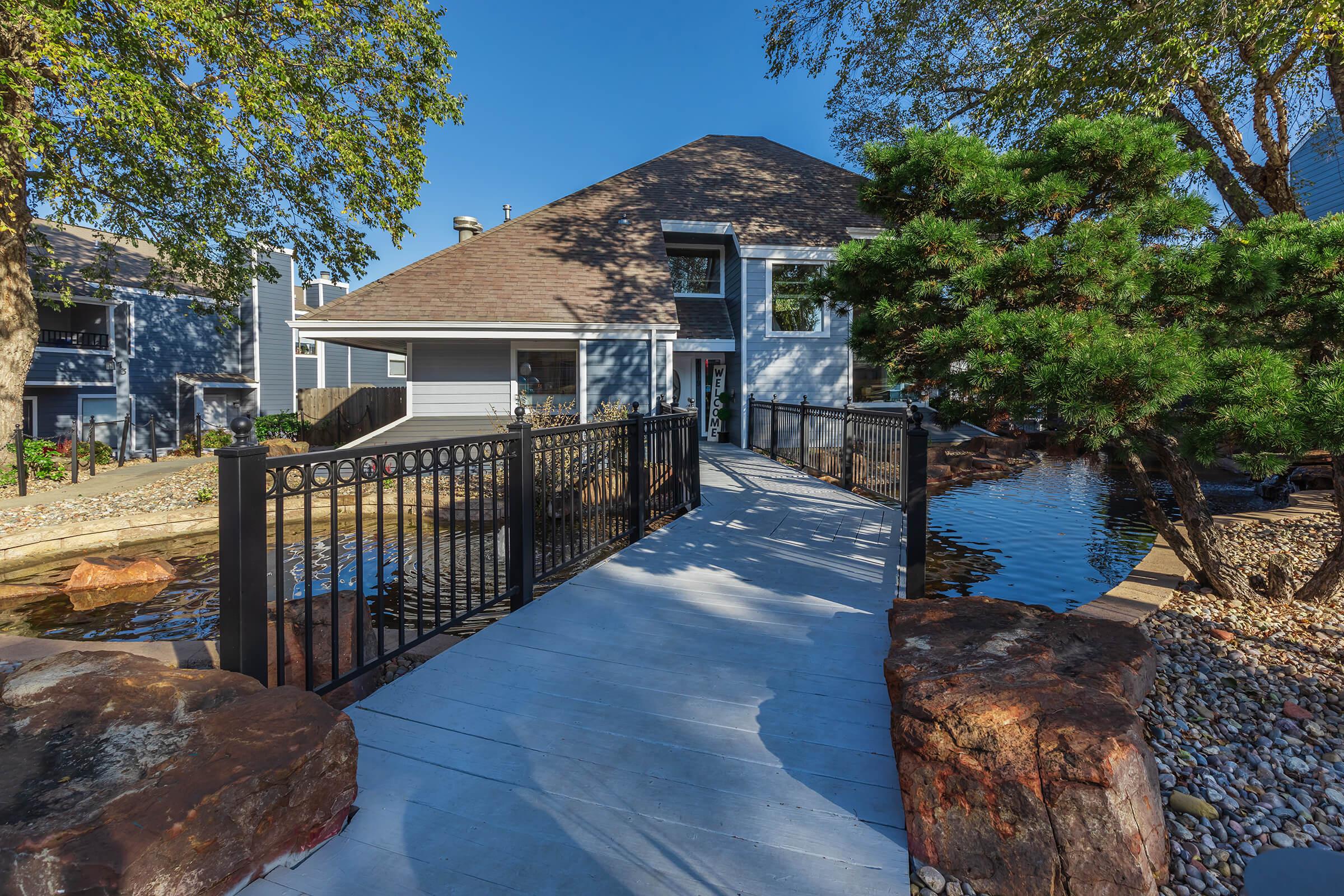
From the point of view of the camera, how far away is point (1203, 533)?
14.9ft

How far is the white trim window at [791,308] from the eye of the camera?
14391 millimetres

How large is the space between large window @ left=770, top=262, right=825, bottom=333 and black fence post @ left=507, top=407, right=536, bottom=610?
11078mm

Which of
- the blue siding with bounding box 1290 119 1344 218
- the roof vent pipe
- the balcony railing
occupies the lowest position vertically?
the balcony railing

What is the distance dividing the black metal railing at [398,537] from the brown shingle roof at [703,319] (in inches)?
278

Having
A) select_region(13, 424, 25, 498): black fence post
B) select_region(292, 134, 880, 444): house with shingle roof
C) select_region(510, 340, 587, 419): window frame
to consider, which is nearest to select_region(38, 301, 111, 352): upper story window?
select_region(13, 424, 25, 498): black fence post

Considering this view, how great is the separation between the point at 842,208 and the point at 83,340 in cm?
2099

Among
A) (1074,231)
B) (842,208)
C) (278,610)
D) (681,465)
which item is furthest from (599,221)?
(278,610)

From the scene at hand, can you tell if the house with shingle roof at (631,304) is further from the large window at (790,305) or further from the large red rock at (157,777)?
the large red rock at (157,777)

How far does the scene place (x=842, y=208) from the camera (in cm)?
1571

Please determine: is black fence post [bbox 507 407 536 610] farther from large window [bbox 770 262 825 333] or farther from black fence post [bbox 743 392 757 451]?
large window [bbox 770 262 825 333]

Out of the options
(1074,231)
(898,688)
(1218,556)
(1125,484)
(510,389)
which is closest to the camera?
(898,688)

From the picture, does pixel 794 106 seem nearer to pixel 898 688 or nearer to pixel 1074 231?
pixel 1074 231

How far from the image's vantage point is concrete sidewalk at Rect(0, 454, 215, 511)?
996 centimetres

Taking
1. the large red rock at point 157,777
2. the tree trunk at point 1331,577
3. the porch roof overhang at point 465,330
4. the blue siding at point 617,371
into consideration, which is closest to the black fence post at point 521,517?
the large red rock at point 157,777
